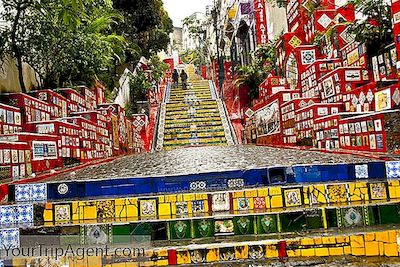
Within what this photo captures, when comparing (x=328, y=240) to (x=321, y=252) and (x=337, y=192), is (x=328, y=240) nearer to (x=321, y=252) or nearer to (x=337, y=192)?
(x=321, y=252)

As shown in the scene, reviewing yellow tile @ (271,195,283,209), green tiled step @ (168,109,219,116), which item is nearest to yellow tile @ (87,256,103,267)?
yellow tile @ (271,195,283,209)

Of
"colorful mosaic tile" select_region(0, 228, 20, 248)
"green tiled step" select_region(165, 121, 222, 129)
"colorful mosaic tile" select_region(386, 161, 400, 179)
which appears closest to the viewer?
"colorful mosaic tile" select_region(0, 228, 20, 248)

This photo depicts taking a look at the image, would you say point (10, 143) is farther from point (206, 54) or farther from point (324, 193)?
point (206, 54)

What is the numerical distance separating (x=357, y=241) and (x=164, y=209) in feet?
4.21

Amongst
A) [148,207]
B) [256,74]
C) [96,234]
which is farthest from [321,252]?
[256,74]

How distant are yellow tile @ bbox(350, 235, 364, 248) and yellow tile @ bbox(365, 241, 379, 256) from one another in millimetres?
34

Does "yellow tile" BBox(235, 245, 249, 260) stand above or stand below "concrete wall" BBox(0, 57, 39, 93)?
below

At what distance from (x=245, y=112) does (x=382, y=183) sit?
13.1 m

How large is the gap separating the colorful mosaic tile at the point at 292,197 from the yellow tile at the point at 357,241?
461 mm

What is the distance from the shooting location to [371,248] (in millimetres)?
2715

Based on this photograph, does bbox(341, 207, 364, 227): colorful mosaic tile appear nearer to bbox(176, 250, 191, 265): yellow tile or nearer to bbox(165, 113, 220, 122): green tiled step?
bbox(176, 250, 191, 265): yellow tile

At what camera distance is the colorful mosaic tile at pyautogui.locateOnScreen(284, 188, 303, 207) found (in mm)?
3082

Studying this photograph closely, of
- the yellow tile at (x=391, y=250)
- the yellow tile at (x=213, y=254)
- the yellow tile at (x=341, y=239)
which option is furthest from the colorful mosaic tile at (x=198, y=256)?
the yellow tile at (x=391, y=250)

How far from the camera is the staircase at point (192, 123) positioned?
49.9 feet
